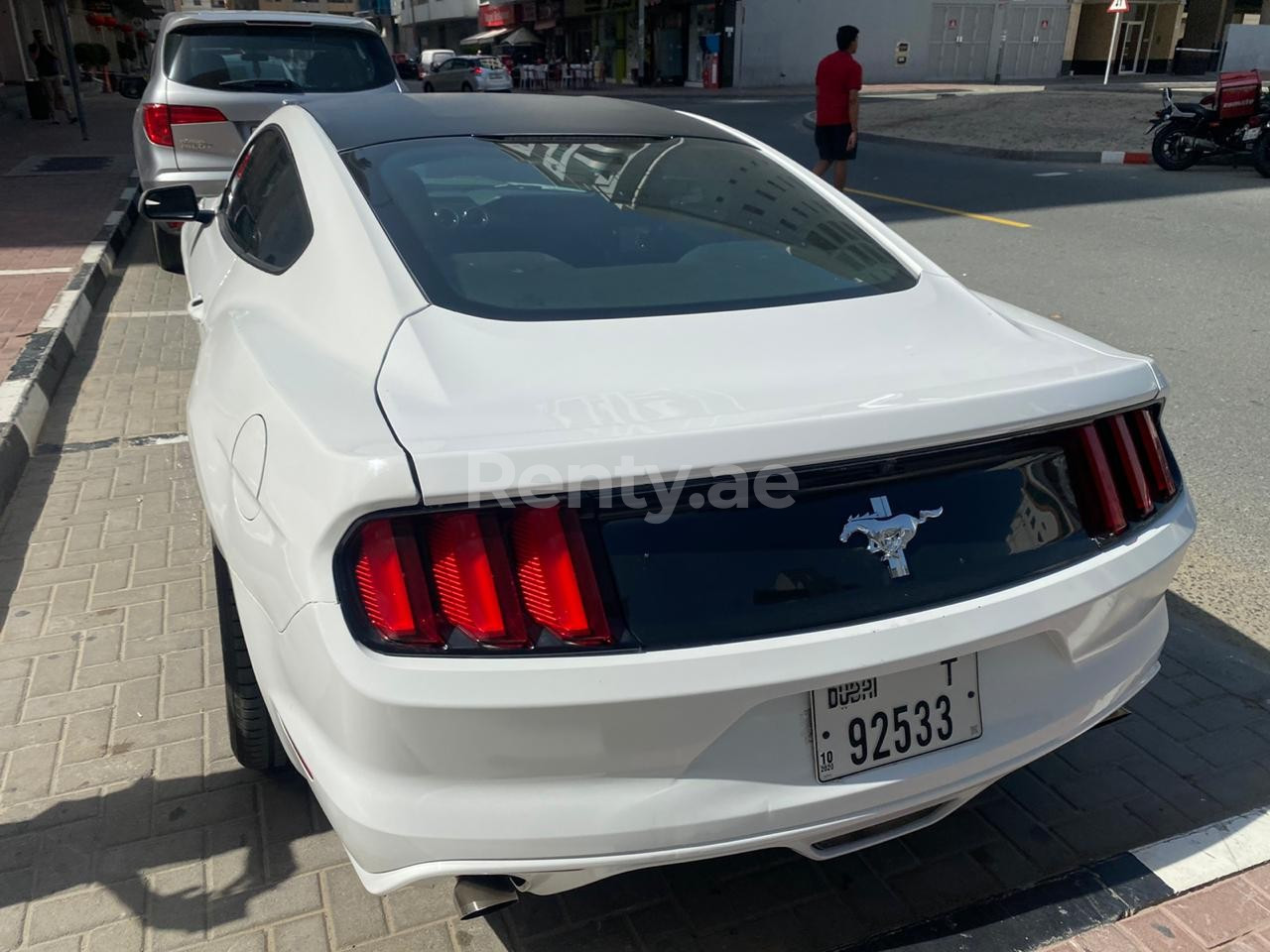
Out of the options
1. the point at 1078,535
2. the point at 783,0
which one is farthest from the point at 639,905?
the point at 783,0

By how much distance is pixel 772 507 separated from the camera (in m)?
1.80

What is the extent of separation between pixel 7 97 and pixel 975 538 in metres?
26.3

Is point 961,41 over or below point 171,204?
below

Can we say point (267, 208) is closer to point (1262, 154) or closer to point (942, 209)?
point (942, 209)

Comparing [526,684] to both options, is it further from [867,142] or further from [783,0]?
[783,0]

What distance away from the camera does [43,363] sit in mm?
5688

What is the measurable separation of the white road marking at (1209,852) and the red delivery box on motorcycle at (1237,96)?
1337 centimetres

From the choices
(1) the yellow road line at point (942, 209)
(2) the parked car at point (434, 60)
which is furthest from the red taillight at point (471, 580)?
(2) the parked car at point (434, 60)

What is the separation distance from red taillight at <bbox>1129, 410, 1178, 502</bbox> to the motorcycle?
13.1 m

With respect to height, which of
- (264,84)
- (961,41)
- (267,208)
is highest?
(264,84)

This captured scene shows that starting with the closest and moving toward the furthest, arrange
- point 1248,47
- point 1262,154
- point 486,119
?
point 486,119 < point 1262,154 < point 1248,47

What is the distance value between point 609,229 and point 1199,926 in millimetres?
2104

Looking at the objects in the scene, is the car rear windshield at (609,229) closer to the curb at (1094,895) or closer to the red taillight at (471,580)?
the red taillight at (471,580)

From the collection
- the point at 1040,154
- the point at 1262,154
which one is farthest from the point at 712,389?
the point at 1040,154
